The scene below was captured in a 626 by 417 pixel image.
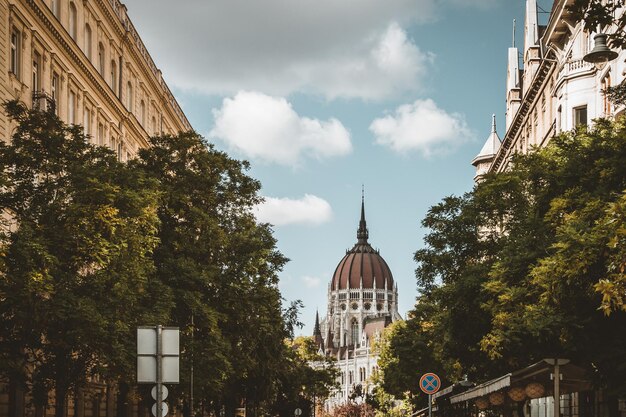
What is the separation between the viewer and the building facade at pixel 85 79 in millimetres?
35625

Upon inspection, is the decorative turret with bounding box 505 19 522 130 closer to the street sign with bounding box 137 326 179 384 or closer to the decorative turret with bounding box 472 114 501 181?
the decorative turret with bounding box 472 114 501 181

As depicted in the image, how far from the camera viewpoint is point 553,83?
5744 centimetres

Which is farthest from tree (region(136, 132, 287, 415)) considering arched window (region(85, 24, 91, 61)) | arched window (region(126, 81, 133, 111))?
arched window (region(126, 81, 133, 111))

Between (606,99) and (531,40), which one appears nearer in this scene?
(606,99)

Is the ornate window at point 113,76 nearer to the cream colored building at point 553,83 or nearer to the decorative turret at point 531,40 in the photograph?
the cream colored building at point 553,83

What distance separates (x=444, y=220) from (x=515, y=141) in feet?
101

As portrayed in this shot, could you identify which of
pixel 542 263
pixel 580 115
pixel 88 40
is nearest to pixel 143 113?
pixel 88 40

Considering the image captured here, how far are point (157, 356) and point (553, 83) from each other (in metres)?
46.6

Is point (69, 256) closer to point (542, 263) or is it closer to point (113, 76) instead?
point (542, 263)

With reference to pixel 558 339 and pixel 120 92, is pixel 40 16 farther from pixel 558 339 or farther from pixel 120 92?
pixel 558 339

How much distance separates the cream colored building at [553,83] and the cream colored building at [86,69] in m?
17.8

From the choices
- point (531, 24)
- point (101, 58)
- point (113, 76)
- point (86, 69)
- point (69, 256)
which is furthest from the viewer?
point (531, 24)

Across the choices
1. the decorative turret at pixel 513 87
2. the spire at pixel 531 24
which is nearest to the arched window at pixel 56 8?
the spire at pixel 531 24

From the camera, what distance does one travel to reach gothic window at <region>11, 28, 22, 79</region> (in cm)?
3634
